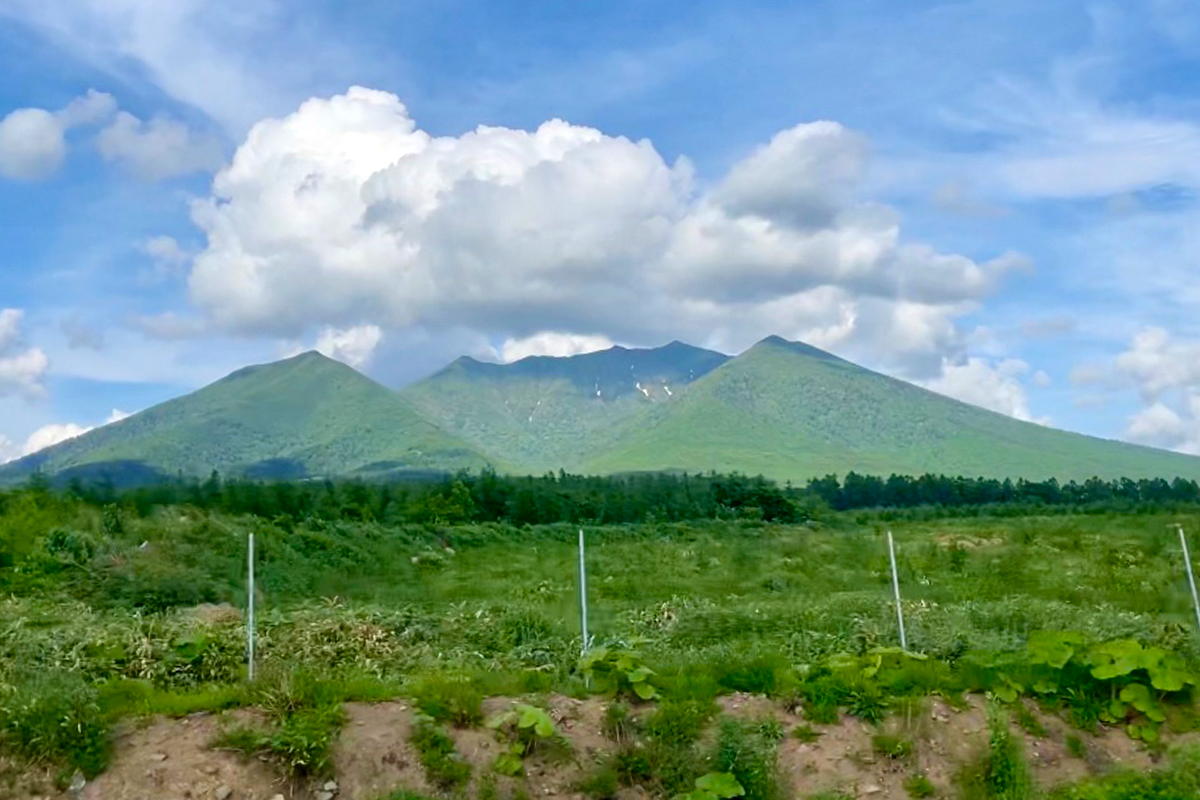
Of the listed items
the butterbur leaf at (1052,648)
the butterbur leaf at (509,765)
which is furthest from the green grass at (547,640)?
the butterbur leaf at (1052,648)

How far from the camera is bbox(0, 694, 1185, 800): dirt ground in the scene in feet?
26.4

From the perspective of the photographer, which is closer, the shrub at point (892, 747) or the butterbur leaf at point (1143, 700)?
the shrub at point (892, 747)

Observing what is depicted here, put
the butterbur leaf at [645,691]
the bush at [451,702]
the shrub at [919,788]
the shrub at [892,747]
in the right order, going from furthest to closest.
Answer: the butterbur leaf at [645,691]
the shrub at [892,747]
the bush at [451,702]
the shrub at [919,788]

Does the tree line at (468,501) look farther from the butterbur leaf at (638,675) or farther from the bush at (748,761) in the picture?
the bush at (748,761)

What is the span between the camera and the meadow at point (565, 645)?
28.7 ft

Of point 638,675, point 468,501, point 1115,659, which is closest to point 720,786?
point 638,675

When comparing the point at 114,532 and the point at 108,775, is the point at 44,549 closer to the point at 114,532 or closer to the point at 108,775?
the point at 114,532

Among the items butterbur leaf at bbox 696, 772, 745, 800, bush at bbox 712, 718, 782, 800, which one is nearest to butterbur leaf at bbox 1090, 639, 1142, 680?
bush at bbox 712, 718, 782, 800

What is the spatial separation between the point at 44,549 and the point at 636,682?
1617 centimetres

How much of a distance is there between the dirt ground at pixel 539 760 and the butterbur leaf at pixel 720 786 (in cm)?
53

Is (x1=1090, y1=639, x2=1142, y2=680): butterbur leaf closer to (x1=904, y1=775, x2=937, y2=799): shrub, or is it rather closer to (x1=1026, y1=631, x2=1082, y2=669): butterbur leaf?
(x1=1026, y1=631, x2=1082, y2=669): butterbur leaf

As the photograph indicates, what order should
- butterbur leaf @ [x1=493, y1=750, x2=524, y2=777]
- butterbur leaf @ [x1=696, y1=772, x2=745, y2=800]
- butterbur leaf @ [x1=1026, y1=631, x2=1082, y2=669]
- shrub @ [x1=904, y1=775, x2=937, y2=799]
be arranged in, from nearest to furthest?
butterbur leaf @ [x1=696, y1=772, x2=745, y2=800], butterbur leaf @ [x1=493, y1=750, x2=524, y2=777], shrub @ [x1=904, y1=775, x2=937, y2=799], butterbur leaf @ [x1=1026, y1=631, x2=1082, y2=669]

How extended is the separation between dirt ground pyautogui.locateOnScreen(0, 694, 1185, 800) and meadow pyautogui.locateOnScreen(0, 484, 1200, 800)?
17 centimetres

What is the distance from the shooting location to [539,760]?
342 inches
